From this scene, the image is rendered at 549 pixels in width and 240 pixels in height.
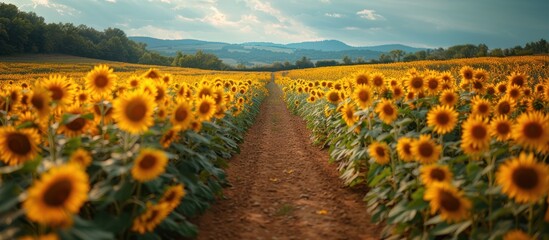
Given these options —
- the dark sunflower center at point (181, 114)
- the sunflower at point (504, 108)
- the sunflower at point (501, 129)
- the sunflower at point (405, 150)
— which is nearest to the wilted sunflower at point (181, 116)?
the dark sunflower center at point (181, 114)

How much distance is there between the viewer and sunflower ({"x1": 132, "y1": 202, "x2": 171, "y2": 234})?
3.54m

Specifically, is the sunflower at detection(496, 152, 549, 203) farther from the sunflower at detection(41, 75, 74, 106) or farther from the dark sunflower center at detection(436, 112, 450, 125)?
the sunflower at detection(41, 75, 74, 106)

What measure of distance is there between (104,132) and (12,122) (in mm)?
1439

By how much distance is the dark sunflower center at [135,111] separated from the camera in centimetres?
379

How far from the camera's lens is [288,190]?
732 cm

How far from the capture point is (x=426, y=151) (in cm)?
437

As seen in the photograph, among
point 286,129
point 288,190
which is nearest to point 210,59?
point 286,129

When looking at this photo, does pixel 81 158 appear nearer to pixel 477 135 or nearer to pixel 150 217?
pixel 150 217

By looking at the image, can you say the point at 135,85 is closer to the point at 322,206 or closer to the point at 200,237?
the point at 200,237

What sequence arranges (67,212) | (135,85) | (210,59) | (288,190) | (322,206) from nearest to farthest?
(67,212) < (135,85) < (322,206) < (288,190) < (210,59)

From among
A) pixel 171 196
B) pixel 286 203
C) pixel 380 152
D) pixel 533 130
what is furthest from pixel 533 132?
pixel 286 203

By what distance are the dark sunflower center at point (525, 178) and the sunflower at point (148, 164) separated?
9.86 feet

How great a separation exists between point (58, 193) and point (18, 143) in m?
1.36

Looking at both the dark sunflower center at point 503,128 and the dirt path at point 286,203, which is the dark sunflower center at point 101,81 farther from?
the dark sunflower center at point 503,128
